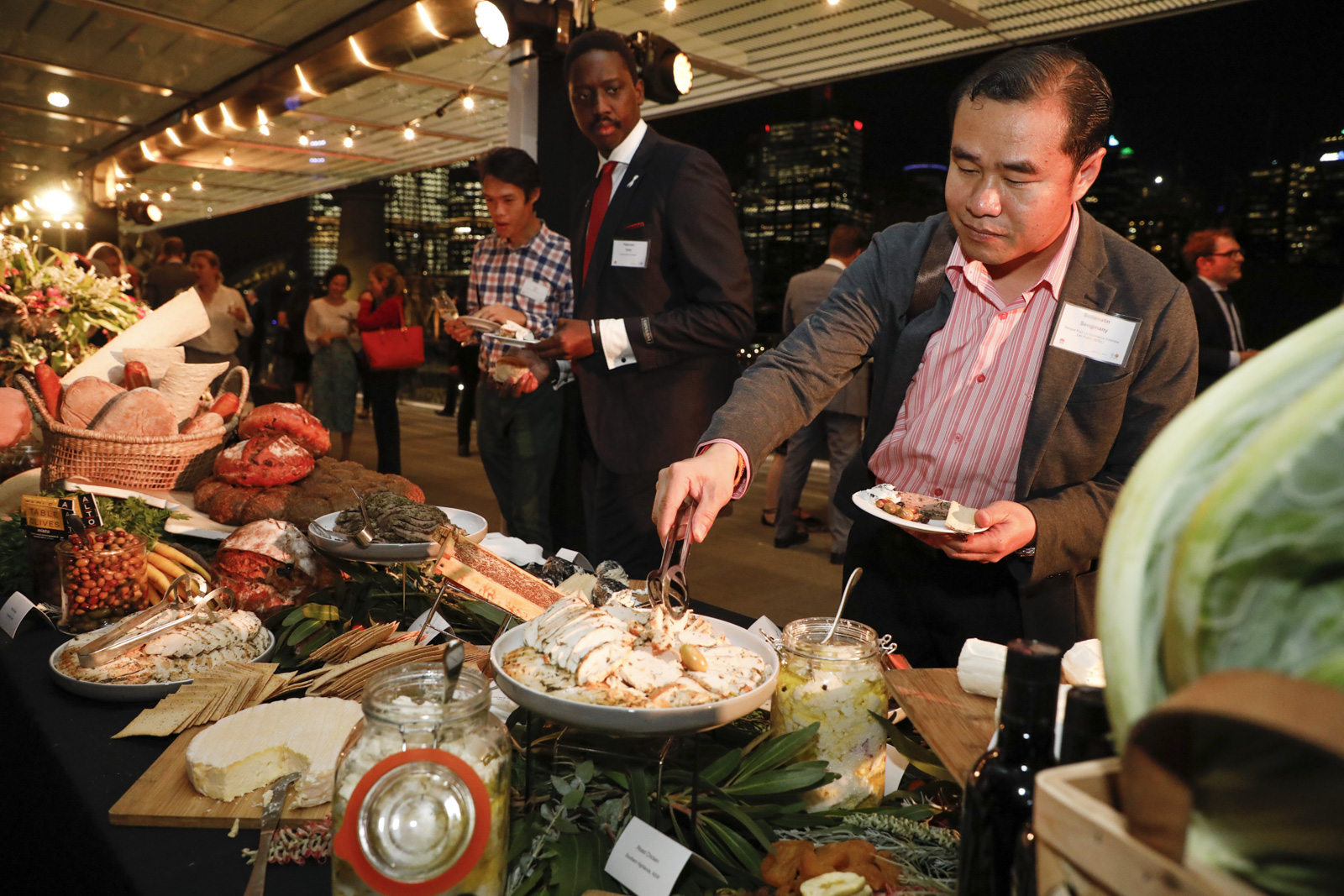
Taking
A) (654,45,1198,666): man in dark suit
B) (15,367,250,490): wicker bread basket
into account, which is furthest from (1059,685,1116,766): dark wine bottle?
(15,367,250,490): wicker bread basket

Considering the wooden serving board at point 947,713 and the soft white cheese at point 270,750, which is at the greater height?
the wooden serving board at point 947,713

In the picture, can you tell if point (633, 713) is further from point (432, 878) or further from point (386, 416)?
point (386, 416)

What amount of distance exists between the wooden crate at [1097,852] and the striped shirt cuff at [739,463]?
2.98 feet

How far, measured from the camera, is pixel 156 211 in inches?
467

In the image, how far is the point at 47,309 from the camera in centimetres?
321

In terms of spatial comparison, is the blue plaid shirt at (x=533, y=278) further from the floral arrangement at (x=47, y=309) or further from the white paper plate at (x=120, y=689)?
the white paper plate at (x=120, y=689)

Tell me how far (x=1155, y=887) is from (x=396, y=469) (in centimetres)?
623

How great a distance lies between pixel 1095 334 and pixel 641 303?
1.49 m

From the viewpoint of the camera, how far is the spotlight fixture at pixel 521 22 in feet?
13.6

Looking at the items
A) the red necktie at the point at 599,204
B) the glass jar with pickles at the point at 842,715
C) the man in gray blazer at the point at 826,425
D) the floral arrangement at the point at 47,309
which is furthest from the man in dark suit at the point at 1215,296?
the floral arrangement at the point at 47,309

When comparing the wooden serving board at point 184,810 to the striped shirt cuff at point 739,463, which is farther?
the striped shirt cuff at point 739,463

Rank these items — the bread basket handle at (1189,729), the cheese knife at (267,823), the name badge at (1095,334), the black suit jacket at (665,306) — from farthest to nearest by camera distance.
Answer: the black suit jacket at (665,306), the name badge at (1095,334), the cheese knife at (267,823), the bread basket handle at (1189,729)

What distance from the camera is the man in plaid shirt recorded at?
3543 mm

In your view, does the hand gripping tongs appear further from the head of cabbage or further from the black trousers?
the black trousers
